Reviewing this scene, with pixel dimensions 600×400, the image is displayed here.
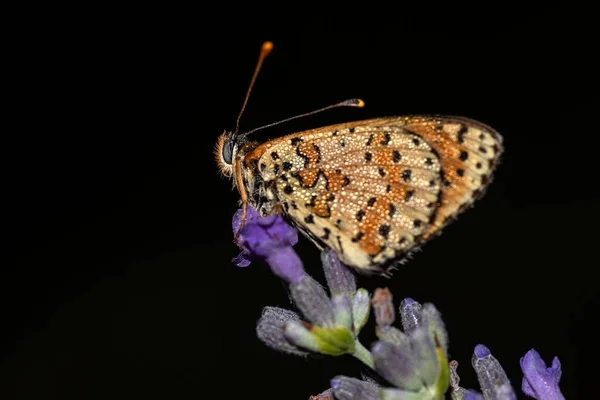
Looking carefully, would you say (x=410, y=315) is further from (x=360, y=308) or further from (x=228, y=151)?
(x=228, y=151)

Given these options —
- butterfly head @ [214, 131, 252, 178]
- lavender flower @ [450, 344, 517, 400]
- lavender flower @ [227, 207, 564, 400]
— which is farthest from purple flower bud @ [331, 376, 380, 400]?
butterfly head @ [214, 131, 252, 178]

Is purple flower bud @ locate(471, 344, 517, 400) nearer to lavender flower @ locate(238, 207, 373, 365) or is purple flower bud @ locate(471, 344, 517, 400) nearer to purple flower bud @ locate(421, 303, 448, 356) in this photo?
purple flower bud @ locate(421, 303, 448, 356)

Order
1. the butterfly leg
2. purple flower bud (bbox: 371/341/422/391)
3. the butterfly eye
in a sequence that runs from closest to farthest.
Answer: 1. purple flower bud (bbox: 371/341/422/391)
2. the butterfly leg
3. the butterfly eye

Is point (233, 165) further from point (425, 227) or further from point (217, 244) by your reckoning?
point (217, 244)

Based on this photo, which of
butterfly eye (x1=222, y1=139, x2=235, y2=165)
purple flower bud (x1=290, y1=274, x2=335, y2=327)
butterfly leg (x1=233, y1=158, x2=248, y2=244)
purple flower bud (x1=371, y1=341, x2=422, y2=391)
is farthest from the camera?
butterfly eye (x1=222, y1=139, x2=235, y2=165)

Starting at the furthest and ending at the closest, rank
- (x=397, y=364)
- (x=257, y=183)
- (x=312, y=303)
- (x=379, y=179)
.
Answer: (x=257, y=183)
(x=379, y=179)
(x=312, y=303)
(x=397, y=364)

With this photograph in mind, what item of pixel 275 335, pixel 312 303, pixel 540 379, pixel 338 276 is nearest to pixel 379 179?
pixel 338 276

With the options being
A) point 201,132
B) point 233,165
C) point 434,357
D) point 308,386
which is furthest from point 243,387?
point 434,357
